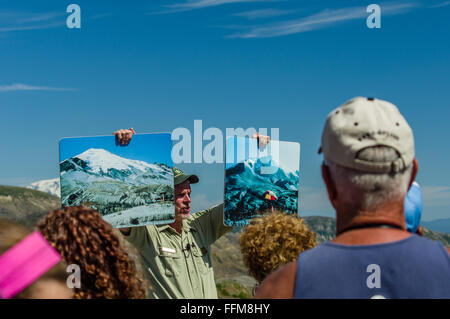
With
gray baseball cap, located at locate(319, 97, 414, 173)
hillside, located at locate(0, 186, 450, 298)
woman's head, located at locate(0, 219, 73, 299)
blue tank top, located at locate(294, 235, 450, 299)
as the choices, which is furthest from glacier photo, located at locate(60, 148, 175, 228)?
blue tank top, located at locate(294, 235, 450, 299)

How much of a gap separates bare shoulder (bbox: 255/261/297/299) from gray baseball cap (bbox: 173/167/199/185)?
4557mm

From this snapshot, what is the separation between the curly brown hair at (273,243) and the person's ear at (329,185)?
167 centimetres

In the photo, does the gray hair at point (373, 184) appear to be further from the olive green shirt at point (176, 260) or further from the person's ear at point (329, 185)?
the olive green shirt at point (176, 260)

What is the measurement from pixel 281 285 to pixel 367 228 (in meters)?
0.59

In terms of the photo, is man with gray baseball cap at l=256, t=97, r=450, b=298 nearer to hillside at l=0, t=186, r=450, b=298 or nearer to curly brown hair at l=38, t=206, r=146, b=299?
hillside at l=0, t=186, r=450, b=298

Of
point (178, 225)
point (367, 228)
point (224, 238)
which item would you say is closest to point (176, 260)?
point (178, 225)

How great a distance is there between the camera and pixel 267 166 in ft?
24.4

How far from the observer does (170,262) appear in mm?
6996

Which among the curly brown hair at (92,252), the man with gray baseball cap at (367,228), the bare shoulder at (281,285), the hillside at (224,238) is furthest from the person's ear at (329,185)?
the curly brown hair at (92,252)

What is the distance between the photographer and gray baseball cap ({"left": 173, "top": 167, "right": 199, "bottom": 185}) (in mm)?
7652

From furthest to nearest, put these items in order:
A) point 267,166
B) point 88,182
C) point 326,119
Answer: point 267,166 < point 88,182 < point 326,119

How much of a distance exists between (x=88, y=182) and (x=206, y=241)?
1791 millimetres
